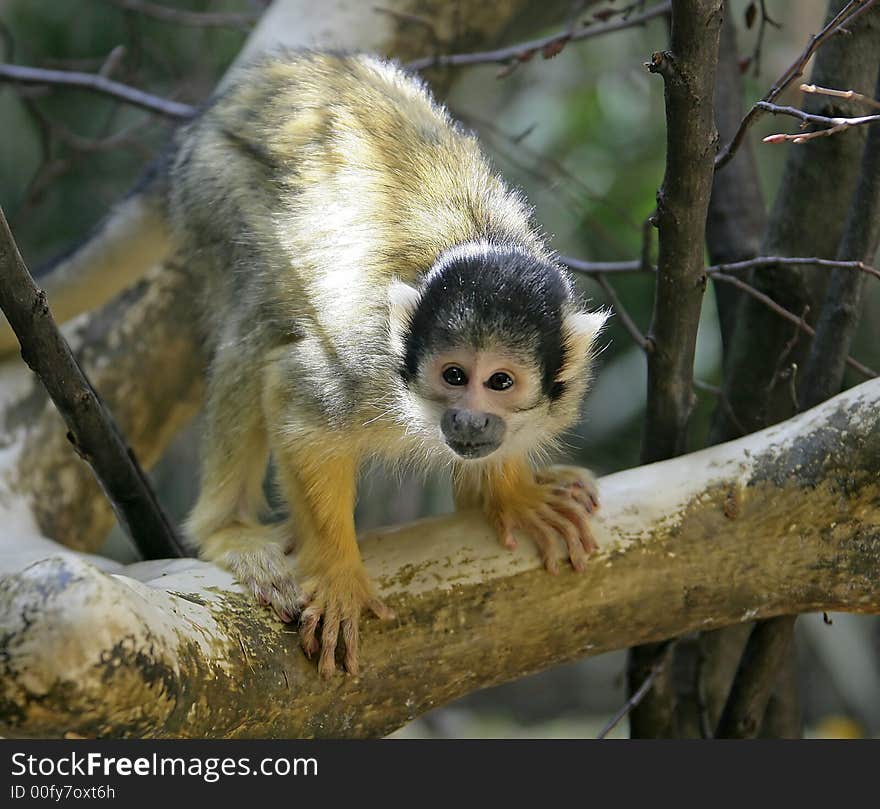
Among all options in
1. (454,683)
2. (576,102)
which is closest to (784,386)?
(454,683)

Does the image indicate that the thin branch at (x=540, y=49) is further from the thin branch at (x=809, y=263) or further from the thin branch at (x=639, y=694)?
the thin branch at (x=639, y=694)

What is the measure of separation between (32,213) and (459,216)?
418 cm

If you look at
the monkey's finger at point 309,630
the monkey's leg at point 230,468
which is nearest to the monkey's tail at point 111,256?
the monkey's leg at point 230,468

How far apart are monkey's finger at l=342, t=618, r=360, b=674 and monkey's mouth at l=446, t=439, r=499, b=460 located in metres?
0.50

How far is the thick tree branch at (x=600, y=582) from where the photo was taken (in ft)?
7.20

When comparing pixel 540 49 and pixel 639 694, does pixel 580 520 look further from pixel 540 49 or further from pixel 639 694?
pixel 540 49

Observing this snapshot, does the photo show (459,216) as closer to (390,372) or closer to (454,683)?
(390,372)

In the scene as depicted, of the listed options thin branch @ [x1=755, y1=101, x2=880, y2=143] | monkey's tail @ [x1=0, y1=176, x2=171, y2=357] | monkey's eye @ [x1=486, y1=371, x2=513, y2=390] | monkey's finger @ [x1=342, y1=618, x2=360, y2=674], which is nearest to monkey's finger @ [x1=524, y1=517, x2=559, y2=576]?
monkey's eye @ [x1=486, y1=371, x2=513, y2=390]

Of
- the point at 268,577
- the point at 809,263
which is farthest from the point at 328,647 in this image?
the point at 809,263

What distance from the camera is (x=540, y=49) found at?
10.7 feet

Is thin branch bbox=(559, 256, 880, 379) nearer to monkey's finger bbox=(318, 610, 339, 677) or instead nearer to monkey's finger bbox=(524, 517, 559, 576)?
monkey's finger bbox=(524, 517, 559, 576)

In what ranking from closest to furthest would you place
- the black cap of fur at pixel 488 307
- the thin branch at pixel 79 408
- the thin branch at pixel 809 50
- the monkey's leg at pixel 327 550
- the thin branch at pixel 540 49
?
1. the thin branch at pixel 809 50
2. the thin branch at pixel 79 408
3. the monkey's leg at pixel 327 550
4. the black cap of fur at pixel 488 307
5. the thin branch at pixel 540 49

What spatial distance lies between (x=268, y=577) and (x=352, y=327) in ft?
2.23

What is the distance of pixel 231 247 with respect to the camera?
304 centimetres
